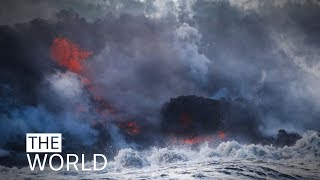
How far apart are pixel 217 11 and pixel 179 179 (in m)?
9.19

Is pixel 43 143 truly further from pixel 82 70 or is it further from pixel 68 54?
pixel 68 54

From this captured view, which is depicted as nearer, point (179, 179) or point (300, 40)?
point (179, 179)

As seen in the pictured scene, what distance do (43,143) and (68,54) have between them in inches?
161

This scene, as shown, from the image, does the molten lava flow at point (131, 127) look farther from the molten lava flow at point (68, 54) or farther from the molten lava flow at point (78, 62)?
the molten lava flow at point (68, 54)

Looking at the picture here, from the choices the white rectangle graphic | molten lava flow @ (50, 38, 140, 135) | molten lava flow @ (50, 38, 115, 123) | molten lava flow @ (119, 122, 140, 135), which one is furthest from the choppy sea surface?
molten lava flow @ (50, 38, 115, 123)

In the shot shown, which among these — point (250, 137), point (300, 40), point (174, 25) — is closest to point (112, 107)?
point (174, 25)

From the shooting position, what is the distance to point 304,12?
21828mm

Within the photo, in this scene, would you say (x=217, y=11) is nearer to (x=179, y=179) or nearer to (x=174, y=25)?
(x=174, y=25)

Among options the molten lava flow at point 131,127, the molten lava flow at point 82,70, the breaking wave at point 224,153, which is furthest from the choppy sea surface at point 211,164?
the molten lava flow at point 82,70

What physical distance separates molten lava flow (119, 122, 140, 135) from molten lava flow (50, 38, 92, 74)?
120 inches

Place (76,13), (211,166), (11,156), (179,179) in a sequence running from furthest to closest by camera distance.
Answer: (76,13), (11,156), (211,166), (179,179)

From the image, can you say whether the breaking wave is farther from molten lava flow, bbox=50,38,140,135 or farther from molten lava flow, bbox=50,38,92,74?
molten lava flow, bbox=50,38,92,74

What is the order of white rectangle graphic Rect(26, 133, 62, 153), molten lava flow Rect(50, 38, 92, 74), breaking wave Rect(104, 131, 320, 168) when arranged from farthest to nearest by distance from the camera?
molten lava flow Rect(50, 38, 92, 74), breaking wave Rect(104, 131, 320, 168), white rectangle graphic Rect(26, 133, 62, 153)

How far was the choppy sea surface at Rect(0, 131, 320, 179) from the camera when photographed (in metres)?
17.3
